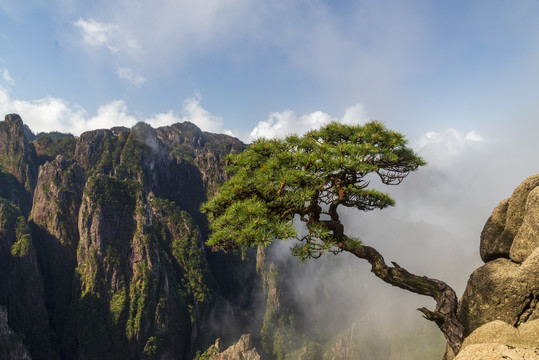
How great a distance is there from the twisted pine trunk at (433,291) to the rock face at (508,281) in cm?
58

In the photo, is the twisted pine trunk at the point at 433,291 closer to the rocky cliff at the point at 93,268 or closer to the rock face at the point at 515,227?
the rock face at the point at 515,227

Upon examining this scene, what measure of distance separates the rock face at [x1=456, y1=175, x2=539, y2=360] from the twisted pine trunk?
22.9 inches

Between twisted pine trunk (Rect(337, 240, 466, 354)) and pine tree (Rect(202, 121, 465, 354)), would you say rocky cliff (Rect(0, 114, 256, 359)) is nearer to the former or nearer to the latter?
pine tree (Rect(202, 121, 465, 354))

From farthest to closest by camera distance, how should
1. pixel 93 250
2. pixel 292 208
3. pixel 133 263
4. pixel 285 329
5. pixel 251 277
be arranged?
pixel 251 277, pixel 285 329, pixel 133 263, pixel 93 250, pixel 292 208

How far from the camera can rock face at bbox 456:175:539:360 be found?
7059 mm

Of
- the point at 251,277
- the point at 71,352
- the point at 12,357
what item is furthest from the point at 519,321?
the point at 251,277

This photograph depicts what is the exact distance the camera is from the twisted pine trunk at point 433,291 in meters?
8.51

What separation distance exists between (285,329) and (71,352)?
4824 inches

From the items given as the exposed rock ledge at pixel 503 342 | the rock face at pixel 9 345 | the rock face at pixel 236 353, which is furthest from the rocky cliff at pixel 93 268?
the exposed rock ledge at pixel 503 342

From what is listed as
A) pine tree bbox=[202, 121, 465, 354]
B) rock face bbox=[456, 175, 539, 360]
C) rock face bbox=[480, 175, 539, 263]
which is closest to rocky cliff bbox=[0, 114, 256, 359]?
pine tree bbox=[202, 121, 465, 354]

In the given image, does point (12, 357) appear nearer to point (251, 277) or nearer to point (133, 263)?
point (133, 263)

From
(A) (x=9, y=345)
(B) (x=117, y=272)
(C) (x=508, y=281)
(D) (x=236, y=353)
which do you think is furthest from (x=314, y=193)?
(D) (x=236, y=353)

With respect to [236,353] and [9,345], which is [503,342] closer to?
[9,345]

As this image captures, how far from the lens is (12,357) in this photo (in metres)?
71.8
